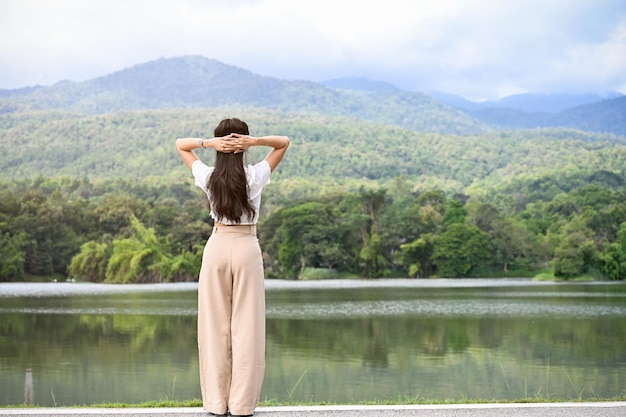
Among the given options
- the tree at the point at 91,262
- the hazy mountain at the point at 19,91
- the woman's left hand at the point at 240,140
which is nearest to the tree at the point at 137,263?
the tree at the point at 91,262

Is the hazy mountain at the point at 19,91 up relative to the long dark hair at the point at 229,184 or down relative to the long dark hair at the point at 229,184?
up

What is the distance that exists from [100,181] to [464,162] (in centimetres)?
4264

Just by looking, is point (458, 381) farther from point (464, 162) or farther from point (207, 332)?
point (464, 162)

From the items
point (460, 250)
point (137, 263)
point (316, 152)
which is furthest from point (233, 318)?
point (316, 152)

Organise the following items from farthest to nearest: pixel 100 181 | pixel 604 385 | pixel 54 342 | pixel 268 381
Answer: pixel 100 181
pixel 54 342
pixel 268 381
pixel 604 385

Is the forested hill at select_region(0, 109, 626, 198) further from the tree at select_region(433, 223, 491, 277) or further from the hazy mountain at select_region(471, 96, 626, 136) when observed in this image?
the hazy mountain at select_region(471, 96, 626, 136)

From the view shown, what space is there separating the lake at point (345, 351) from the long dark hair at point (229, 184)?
437 centimetres

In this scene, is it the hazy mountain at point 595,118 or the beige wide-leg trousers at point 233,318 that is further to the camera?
the hazy mountain at point 595,118

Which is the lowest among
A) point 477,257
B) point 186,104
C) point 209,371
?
point 477,257

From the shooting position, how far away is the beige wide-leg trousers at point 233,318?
15.6 ft

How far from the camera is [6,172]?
90625 mm

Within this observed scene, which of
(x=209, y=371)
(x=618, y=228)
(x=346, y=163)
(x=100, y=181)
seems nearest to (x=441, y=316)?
(x=209, y=371)

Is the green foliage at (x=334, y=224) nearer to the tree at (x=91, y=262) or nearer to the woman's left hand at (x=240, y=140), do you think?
the tree at (x=91, y=262)

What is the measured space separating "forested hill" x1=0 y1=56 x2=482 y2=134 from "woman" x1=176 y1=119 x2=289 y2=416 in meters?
154
